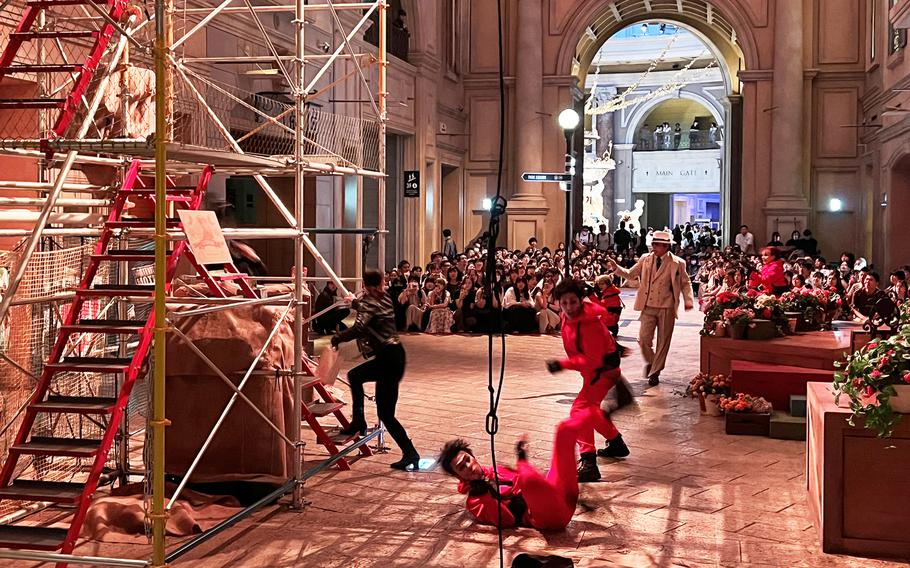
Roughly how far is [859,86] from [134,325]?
26356 millimetres

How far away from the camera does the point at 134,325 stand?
20.3ft

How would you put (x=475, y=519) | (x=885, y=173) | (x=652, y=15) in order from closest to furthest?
(x=475, y=519) < (x=885, y=173) < (x=652, y=15)

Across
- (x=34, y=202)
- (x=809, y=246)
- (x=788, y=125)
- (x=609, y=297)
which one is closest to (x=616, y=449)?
(x=609, y=297)

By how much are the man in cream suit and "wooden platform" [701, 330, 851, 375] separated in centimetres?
66

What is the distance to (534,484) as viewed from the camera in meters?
6.38

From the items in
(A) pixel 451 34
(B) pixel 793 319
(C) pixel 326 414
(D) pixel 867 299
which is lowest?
(C) pixel 326 414

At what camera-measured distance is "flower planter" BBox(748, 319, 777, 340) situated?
11062mm

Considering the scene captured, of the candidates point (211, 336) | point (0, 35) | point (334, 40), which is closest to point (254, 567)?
point (211, 336)

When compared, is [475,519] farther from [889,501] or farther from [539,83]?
[539,83]

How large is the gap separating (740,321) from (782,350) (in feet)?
2.13

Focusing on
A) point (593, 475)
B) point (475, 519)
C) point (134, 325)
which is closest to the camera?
point (134, 325)

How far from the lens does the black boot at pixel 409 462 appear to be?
8.17 meters

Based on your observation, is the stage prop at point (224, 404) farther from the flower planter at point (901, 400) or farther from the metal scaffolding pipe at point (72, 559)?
the flower planter at point (901, 400)

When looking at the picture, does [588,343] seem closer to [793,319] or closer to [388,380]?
[388,380]
